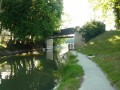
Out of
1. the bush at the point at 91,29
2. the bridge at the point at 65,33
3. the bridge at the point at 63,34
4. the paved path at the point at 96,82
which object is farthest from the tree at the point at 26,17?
the paved path at the point at 96,82

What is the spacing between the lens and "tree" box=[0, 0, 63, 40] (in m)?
59.4

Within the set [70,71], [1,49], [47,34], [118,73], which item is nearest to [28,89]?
[70,71]

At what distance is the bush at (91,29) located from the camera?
62656 millimetres

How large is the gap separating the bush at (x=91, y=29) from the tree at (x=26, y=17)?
6.84 m

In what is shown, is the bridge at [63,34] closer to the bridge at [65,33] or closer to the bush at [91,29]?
the bridge at [65,33]

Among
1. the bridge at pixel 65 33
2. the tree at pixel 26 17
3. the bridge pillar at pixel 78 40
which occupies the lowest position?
the bridge pillar at pixel 78 40

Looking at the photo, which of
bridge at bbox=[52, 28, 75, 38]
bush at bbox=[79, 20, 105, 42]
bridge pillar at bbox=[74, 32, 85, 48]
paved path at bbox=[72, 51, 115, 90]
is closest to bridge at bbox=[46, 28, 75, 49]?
bridge at bbox=[52, 28, 75, 38]

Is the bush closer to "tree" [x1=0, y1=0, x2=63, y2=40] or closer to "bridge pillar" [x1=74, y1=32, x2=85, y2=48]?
"bridge pillar" [x1=74, y1=32, x2=85, y2=48]

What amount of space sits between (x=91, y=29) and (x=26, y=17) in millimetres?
→ 13078

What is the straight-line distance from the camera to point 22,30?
5931 cm

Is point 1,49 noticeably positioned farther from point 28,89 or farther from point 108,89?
point 108,89

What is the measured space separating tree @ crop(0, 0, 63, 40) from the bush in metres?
6.84

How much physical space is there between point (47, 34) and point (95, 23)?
10.1 m

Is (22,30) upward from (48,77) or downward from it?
upward
